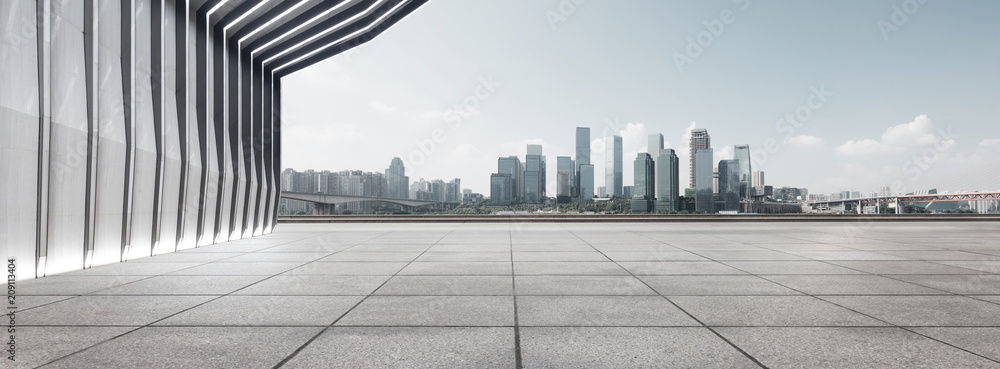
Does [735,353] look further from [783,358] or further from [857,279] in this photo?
[857,279]

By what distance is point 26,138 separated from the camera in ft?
23.6

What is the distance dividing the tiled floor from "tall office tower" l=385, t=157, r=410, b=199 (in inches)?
3068

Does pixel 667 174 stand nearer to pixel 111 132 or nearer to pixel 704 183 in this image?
pixel 704 183

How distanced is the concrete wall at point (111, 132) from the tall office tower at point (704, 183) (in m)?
82.9

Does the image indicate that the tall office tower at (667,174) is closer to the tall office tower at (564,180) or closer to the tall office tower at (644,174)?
the tall office tower at (644,174)

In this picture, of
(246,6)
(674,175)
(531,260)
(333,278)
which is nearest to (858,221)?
(531,260)

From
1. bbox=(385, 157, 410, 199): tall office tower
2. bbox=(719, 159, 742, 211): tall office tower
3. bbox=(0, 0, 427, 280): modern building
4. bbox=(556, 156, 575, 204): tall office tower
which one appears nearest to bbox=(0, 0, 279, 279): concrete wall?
bbox=(0, 0, 427, 280): modern building

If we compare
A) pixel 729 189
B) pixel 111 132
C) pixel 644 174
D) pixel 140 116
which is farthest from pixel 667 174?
pixel 111 132

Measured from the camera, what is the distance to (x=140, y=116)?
10.4m

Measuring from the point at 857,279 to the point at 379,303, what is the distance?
24.4 ft

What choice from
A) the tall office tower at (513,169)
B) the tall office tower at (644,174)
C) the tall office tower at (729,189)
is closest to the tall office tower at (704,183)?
the tall office tower at (729,189)

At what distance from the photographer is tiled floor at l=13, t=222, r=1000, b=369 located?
3662 millimetres

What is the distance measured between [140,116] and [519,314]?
35.0 ft

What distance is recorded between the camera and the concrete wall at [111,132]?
7195 mm
